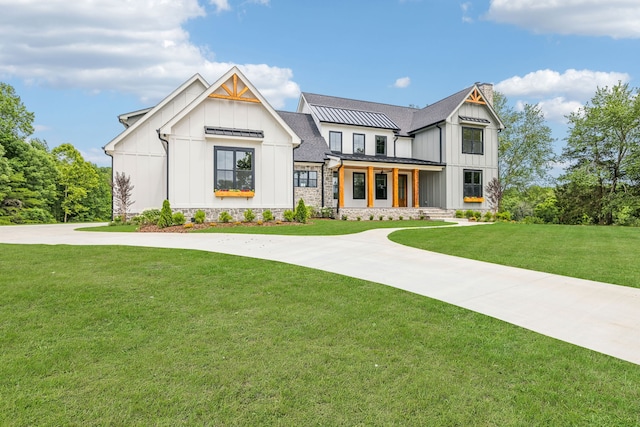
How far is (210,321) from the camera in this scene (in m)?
3.76

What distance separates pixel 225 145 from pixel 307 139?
7.99m

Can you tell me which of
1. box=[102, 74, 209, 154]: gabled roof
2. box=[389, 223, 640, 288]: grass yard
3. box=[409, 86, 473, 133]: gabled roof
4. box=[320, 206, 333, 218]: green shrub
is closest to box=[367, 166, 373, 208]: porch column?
box=[320, 206, 333, 218]: green shrub

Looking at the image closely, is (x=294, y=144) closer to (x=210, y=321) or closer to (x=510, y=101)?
(x=210, y=321)

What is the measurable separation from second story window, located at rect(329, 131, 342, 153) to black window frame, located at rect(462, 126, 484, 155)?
26.8 feet

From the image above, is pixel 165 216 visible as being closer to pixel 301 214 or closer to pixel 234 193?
pixel 234 193

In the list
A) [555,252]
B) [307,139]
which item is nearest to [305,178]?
[307,139]

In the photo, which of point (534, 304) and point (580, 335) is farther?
point (534, 304)

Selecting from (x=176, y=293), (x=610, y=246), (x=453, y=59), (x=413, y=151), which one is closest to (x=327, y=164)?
(x=413, y=151)

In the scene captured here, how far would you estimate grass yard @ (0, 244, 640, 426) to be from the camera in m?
2.25

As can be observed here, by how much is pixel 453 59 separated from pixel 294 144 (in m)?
14.9

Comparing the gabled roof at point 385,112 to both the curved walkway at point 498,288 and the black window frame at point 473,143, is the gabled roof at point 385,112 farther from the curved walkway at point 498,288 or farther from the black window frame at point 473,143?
the curved walkway at point 498,288

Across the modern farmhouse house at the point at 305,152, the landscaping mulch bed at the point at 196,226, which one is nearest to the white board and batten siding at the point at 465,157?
the modern farmhouse house at the point at 305,152

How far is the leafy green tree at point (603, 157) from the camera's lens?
957 inches

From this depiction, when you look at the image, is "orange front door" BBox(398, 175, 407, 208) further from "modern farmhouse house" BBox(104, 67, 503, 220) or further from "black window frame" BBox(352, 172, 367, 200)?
"black window frame" BBox(352, 172, 367, 200)
